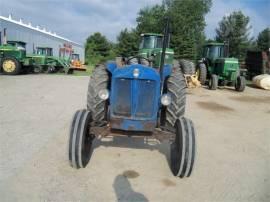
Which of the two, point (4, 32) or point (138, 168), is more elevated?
point (4, 32)

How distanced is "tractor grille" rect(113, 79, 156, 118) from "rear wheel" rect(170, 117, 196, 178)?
479 millimetres

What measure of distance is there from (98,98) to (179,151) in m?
1.58

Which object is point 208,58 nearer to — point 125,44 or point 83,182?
point 83,182

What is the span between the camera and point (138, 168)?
507 centimetres

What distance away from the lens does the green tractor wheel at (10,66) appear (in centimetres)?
1978

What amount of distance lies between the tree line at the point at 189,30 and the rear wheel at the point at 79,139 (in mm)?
42721

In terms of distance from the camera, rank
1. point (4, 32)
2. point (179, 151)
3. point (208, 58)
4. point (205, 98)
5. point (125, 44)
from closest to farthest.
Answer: point (179, 151)
point (205, 98)
point (208, 58)
point (4, 32)
point (125, 44)

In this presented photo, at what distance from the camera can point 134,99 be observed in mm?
5016

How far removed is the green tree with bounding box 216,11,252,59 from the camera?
5378cm

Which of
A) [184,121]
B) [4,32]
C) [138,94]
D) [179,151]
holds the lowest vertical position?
[179,151]

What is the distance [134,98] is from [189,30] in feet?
182

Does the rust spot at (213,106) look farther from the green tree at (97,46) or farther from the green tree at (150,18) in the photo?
the green tree at (97,46)

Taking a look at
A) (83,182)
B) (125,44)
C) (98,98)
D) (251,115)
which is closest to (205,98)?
(251,115)

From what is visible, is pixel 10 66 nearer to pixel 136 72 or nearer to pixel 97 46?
pixel 136 72
